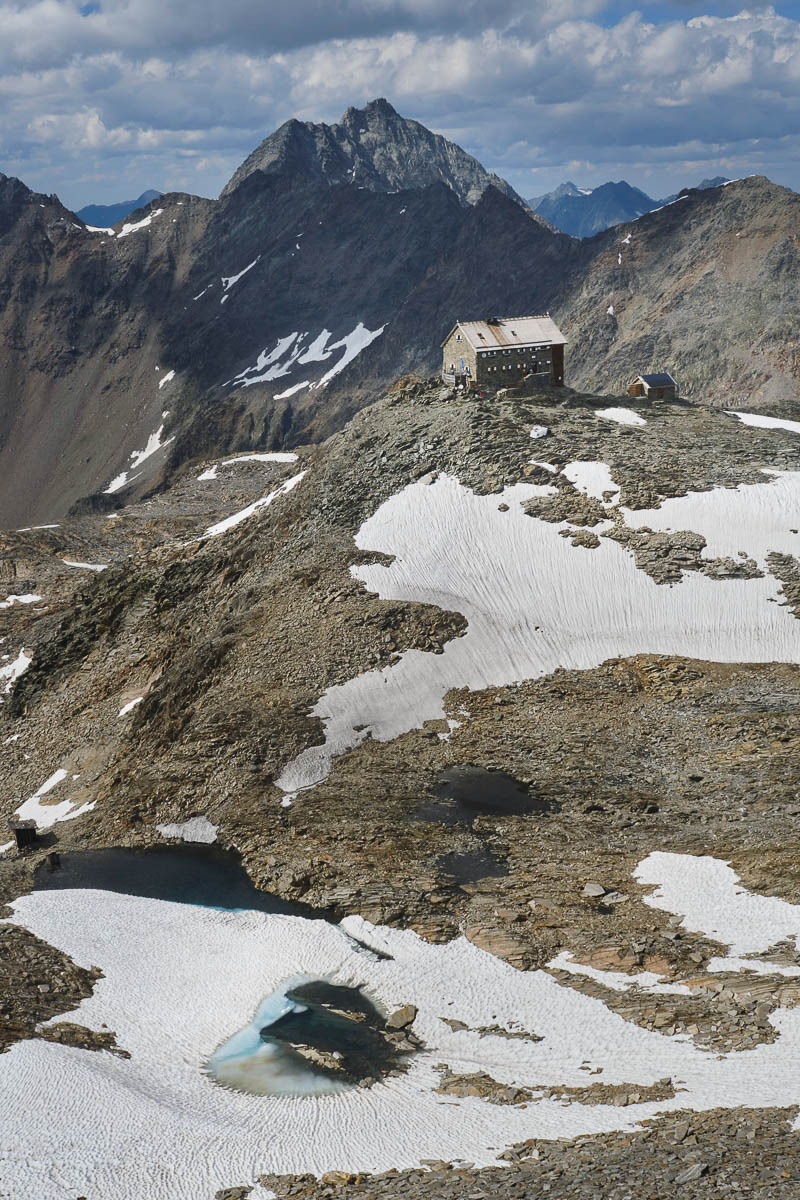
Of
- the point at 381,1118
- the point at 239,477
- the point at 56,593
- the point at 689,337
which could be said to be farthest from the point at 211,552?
the point at 689,337

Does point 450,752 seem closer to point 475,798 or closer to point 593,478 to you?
point 475,798

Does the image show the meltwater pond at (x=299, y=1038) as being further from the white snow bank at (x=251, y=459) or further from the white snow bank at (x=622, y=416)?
the white snow bank at (x=251, y=459)

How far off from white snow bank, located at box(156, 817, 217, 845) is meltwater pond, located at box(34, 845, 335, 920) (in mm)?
608

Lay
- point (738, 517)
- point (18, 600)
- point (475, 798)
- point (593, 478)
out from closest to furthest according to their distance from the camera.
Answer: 1. point (475, 798)
2. point (738, 517)
3. point (593, 478)
4. point (18, 600)


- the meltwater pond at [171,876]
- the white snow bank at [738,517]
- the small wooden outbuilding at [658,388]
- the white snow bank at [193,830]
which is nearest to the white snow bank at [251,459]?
the small wooden outbuilding at [658,388]

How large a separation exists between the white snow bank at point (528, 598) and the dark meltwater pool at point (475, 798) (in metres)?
5.62

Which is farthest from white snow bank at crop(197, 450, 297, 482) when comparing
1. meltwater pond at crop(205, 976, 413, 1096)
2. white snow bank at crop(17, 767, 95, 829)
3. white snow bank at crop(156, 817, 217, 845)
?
meltwater pond at crop(205, 976, 413, 1096)

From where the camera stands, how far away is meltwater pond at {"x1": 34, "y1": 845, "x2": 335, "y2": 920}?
38.1 meters


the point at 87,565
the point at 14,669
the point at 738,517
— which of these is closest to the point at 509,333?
the point at 738,517

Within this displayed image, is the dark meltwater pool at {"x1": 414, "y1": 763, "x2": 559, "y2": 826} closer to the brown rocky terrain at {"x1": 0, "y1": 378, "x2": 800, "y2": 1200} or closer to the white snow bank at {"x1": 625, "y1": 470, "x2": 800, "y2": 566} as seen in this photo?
the brown rocky terrain at {"x1": 0, "y1": 378, "x2": 800, "y2": 1200}

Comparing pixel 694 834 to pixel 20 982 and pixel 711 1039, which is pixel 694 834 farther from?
pixel 20 982

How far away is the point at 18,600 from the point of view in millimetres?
100438

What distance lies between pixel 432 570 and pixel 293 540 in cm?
1157

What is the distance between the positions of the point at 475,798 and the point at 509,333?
47370 millimetres
